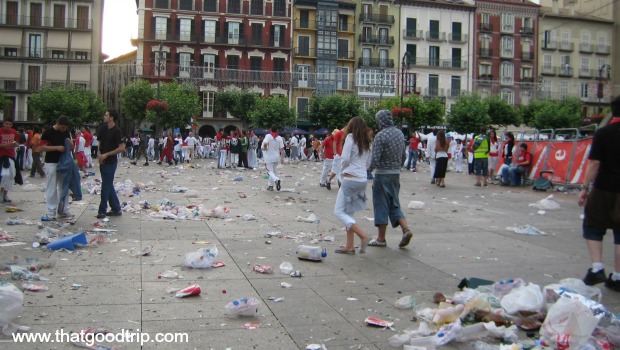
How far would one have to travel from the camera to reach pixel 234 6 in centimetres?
6794

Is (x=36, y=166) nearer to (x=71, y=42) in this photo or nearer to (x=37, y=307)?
(x=37, y=307)

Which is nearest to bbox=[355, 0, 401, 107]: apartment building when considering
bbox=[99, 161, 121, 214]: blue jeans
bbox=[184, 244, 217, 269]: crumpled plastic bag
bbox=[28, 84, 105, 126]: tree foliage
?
bbox=[28, 84, 105, 126]: tree foliage

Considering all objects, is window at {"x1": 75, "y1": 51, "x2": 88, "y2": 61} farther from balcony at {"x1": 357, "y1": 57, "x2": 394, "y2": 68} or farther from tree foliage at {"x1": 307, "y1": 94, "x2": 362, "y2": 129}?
balcony at {"x1": 357, "y1": 57, "x2": 394, "y2": 68}

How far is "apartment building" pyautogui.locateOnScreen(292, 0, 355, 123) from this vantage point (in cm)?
6975

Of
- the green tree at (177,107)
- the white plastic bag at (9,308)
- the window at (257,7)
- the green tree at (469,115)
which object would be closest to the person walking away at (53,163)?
the white plastic bag at (9,308)

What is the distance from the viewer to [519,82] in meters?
74.6

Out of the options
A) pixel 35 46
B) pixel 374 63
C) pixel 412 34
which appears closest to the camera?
pixel 35 46

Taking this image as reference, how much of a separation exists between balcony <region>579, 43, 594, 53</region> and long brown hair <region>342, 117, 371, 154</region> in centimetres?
7779

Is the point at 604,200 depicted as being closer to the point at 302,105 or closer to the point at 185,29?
the point at 302,105

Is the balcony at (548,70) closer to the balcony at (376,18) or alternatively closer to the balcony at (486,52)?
the balcony at (486,52)

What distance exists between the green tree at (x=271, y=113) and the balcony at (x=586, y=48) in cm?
4009

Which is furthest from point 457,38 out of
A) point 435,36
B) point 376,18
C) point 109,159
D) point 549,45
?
point 109,159

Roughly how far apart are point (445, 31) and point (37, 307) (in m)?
72.4

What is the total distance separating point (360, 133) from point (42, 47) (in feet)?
209
